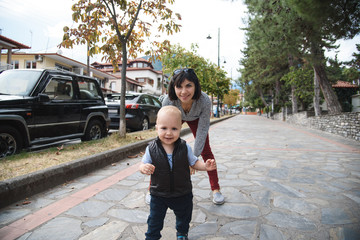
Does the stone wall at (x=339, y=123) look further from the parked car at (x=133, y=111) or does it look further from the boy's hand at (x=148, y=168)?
the boy's hand at (x=148, y=168)

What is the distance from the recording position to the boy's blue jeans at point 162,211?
69.9 inches

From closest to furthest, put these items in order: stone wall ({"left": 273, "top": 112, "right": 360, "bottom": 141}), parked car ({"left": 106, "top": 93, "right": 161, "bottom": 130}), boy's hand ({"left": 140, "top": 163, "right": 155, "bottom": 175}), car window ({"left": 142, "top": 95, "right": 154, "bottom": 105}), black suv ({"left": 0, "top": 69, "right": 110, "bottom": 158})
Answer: boy's hand ({"left": 140, "top": 163, "right": 155, "bottom": 175}) → black suv ({"left": 0, "top": 69, "right": 110, "bottom": 158}) → parked car ({"left": 106, "top": 93, "right": 161, "bottom": 130}) → stone wall ({"left": 273, "top": 112, "right": 360, "bottom": 141}) → car window ({"left": 142, "top": 95, "right": 154, "bottom": 105})

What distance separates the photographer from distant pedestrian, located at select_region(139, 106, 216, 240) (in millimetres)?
1772

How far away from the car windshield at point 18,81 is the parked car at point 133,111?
352 centimetres

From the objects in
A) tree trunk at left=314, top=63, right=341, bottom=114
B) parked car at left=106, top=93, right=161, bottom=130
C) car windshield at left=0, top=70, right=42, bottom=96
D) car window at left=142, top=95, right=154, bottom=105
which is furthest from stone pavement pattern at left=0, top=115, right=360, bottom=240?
tree trunk at left=314, top=63, right=341, bottom=114

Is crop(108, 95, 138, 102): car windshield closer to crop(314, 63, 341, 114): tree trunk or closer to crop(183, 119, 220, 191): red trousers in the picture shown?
crop(183, 119, 220, 191): red trousers

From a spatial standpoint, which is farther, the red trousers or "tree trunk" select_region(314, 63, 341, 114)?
"tree trunk" select_region(314, 63, 341, 114)

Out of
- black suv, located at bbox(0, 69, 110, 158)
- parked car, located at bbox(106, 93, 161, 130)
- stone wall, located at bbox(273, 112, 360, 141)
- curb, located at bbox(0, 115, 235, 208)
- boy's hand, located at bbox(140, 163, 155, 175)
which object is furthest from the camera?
stone wall, located at bbox(273, 112, 360, 141)

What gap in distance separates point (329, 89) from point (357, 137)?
4300mm

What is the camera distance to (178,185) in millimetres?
1780

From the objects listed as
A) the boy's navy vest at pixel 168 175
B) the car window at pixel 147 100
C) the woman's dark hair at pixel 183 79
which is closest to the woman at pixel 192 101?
the woman's dark hair at pixel 183 79

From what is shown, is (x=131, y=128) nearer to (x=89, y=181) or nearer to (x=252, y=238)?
(x=89, y=181)

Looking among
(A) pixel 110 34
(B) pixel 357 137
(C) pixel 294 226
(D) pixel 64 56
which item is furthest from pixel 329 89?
(D) pixel 64 56

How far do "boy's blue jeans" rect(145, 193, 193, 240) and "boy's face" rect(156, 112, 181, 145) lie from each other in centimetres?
46
